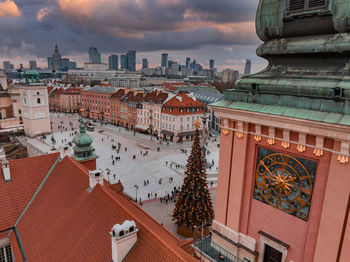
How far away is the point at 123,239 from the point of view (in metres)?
9.20

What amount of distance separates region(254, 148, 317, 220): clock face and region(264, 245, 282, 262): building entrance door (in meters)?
1.03

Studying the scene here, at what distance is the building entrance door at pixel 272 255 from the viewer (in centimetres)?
572

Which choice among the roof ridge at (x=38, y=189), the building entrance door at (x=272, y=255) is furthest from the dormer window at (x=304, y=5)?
the roof ridge at (x=38, y=189)

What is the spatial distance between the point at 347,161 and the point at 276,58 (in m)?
2.69

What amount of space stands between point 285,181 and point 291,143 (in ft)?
2.79

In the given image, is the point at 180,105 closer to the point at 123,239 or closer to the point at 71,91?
the point at 123,239

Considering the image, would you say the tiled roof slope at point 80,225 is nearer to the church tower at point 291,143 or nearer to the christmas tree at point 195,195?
the church tower at point 291,143

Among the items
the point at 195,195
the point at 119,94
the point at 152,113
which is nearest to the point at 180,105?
the point at 152,113

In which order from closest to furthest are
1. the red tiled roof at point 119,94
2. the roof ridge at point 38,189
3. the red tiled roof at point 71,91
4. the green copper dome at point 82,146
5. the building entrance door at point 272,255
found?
1. the building entrance door at point 272,255
2. the roof ridge at point 38,189
3. the green copper dome at point 82,146
4. the red tiled roof at point 119,94
5. the red tiled roof at point 71,91

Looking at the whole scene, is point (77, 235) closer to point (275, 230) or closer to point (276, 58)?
point (275, 230)

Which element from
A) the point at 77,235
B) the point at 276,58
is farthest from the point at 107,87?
the point at 276,58

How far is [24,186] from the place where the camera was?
56.9 ft

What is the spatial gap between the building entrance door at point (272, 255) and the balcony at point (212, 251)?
1.74 ft

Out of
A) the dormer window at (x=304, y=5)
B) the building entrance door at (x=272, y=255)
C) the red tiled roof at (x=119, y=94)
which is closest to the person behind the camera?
the dormer window at (x=304, y=5)
